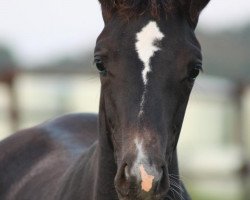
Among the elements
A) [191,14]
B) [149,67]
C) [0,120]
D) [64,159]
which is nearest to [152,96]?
[149,67]

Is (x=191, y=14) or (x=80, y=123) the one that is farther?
(x=80, y=123)

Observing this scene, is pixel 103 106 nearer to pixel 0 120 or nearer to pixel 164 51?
pixel 164 51

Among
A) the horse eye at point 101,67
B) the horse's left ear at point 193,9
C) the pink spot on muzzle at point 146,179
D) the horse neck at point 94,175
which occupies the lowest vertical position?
the horse neck at point 94,175

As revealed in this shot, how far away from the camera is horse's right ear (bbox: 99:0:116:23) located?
444cm

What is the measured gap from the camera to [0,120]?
1495 centimetres

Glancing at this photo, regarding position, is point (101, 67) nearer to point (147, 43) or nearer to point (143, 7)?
point (147, 43)

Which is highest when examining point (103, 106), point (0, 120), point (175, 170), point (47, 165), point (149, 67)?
point (149, 67)

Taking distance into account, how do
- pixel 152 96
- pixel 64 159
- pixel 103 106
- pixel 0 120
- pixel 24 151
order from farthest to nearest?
pixel 0 120 < pixel 24 151 < pixel 64 159 < pixel 103 106 < pixel 152 96

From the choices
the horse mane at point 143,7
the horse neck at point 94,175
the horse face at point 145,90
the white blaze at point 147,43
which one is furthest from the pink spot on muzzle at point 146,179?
the horse mane at point 143,7

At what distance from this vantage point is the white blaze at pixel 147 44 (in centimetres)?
404

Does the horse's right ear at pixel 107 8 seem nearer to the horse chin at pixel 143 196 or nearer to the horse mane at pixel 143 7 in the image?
the horse mane at pixel 143 7

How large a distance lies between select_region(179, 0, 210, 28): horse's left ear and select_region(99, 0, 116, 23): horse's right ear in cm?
39

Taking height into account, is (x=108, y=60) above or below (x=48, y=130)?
above

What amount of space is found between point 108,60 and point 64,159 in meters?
1.69
